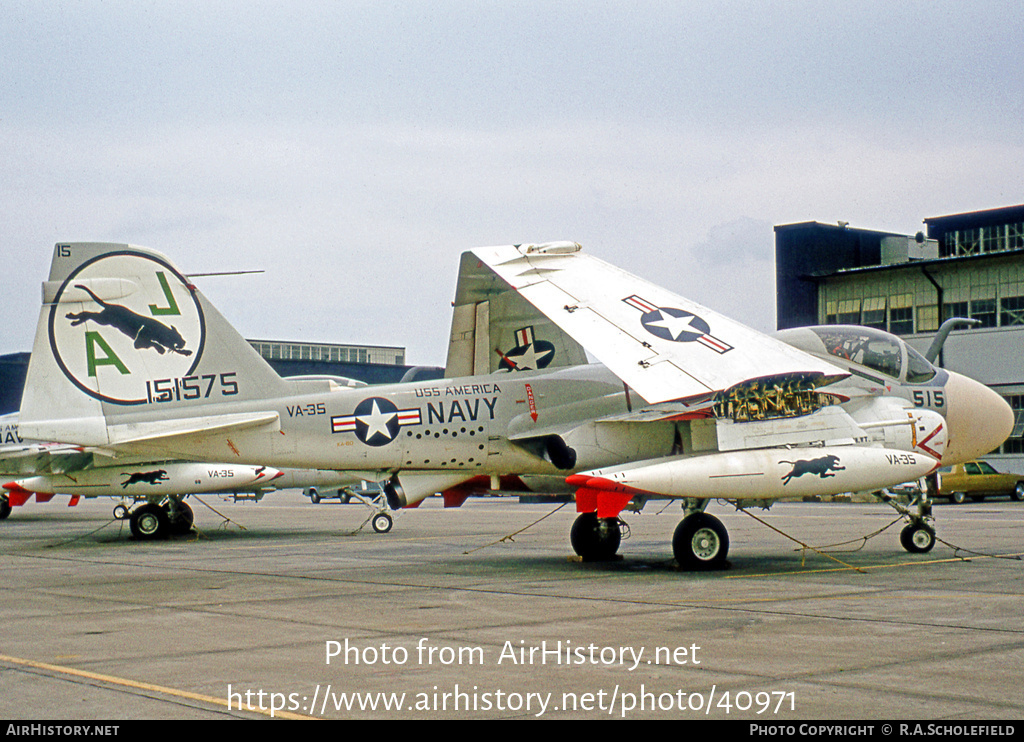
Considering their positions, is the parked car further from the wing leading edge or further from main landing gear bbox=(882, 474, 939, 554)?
the wing leading edge

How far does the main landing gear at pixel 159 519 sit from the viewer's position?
23.6 metres

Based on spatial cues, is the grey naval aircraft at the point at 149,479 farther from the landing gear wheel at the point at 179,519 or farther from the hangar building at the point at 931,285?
the hangar building at the point at 931,285

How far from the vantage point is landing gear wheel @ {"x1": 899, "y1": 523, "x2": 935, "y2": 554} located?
1630cm

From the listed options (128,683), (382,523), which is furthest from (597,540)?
(128,683)

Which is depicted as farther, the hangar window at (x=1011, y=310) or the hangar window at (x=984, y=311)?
the hangar window at (x=984, y=311)

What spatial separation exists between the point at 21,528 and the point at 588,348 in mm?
22800

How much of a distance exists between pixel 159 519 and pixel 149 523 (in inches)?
9.2

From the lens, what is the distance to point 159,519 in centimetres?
2370

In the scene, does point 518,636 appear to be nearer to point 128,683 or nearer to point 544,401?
point 128,683

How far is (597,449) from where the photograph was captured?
14.4 m

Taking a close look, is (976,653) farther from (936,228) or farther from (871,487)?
(936,228)

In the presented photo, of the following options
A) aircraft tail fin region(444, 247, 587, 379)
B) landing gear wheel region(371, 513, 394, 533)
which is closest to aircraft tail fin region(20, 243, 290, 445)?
aircraft tail fin region(444, 247, 587, 379)

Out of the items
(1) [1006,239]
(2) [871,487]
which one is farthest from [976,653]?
(1) [1006,239]

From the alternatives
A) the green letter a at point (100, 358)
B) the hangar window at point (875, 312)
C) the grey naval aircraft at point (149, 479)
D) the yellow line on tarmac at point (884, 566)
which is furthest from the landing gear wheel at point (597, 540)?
the hangar window at point (875, 312)
